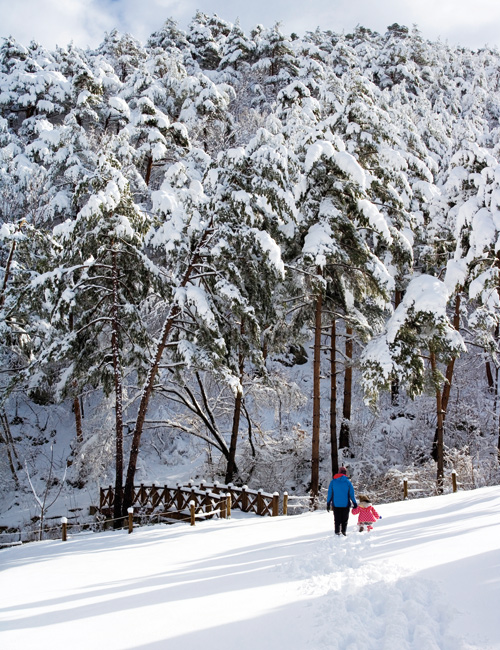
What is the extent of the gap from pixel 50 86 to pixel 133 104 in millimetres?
6393

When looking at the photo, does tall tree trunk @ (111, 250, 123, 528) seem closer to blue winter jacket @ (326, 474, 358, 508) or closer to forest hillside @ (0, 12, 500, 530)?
forest hillside @ (0, 12, 500, 530)

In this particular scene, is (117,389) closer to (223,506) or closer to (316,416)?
(223,506)

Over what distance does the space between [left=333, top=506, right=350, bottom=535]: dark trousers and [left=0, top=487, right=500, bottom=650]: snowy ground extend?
24cm

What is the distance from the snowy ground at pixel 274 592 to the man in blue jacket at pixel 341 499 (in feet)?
0.99

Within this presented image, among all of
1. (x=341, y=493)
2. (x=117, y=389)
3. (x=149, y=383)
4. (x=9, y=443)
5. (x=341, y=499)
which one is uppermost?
(x=149, y=383)

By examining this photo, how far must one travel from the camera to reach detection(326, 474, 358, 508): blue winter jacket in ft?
30.1

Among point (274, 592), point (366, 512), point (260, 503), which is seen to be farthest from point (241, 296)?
point (274, 592)

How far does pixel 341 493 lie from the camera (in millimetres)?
9219

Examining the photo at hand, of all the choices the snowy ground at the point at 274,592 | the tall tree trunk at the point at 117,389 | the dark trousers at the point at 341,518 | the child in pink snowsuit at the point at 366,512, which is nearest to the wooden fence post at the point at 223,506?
the tall tree trunk at the point at 117,389

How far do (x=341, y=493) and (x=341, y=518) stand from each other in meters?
0.53

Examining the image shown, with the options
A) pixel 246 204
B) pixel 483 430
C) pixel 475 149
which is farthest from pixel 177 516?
pixel 475 149

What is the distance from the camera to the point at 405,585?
6215 millimetres

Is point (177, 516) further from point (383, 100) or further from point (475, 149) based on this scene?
point (383, 100)

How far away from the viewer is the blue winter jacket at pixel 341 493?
9180mm
